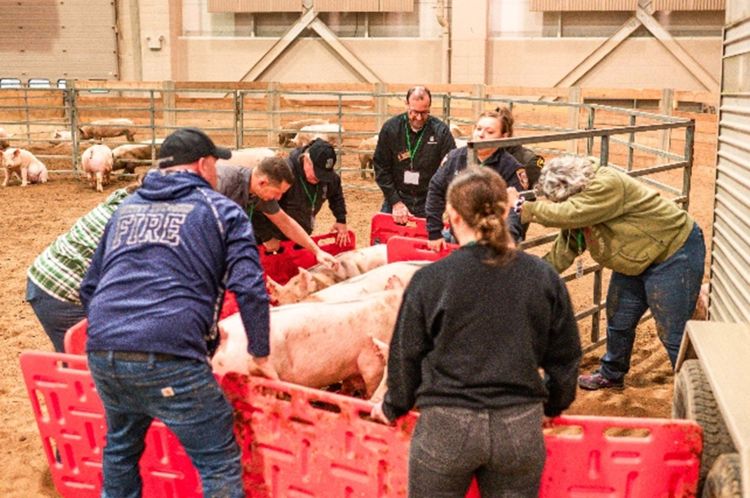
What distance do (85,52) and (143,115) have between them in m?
2.66

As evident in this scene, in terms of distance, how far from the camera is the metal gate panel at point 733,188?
3.75 metres

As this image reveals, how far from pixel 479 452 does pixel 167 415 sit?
3.33ft

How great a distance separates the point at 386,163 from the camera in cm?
608

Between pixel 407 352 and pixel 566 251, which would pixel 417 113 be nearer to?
pixel 566 251

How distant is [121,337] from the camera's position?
2.59 metres

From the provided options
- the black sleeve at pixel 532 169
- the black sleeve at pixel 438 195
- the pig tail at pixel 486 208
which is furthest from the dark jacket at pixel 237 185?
the pig tail at pixel 486 208

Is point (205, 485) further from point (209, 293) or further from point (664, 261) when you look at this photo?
point (664, 261)

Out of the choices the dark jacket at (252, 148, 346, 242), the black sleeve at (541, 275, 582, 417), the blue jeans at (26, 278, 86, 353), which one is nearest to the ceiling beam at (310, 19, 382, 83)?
the dark jacket at (252, 148, 346, 242)

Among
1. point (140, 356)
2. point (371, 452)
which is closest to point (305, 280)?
point (371, 452)

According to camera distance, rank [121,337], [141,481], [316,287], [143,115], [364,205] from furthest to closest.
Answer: [143,115], [364,205], [316,287], [141,481], [121,337]

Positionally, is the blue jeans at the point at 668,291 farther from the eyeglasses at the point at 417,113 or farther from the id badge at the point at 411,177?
the eyeglasses at the point at 417,113

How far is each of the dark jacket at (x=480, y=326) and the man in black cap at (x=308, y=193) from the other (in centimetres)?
258

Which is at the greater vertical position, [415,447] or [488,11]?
[488,11]

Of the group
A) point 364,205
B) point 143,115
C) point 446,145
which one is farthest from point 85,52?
point 446,145
